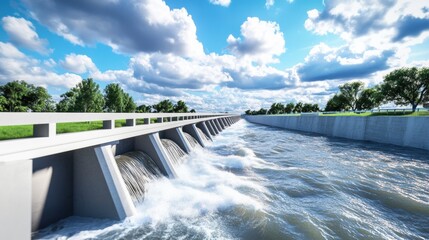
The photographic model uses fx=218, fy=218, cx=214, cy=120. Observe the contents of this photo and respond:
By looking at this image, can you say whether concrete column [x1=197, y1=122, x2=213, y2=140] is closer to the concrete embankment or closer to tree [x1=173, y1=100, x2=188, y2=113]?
the concrete embankment

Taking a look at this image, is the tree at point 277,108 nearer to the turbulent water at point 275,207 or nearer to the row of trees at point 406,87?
the row of trees at point 406,87

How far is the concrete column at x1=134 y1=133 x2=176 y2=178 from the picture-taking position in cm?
1091

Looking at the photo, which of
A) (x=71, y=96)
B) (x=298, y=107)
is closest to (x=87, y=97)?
(x=71, y=96)

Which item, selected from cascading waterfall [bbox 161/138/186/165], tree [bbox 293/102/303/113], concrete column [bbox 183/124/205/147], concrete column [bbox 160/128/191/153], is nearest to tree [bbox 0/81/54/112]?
concrete column [bbox 183/124/205/147]

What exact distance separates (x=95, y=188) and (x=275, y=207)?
6.14 m

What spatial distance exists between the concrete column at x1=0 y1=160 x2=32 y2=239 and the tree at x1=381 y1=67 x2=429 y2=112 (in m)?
53.7

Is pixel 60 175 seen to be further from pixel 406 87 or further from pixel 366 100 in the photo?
pixel 366 100

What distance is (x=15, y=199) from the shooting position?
362cm

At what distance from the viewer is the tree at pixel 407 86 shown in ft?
131

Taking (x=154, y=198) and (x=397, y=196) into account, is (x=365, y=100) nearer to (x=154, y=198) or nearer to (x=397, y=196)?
(x=397, y=196)

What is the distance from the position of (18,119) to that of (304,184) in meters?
11.2

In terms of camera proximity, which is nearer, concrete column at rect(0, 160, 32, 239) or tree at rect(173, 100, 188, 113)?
concrete column at rect(0, 160, 32, 239)

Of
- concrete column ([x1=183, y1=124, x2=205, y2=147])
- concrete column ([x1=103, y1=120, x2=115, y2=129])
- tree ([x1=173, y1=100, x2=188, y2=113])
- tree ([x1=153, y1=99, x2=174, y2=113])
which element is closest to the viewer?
concrete column ([x1=103, y1=120, x2=115, y2=129])

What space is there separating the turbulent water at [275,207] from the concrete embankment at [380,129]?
1200cm
